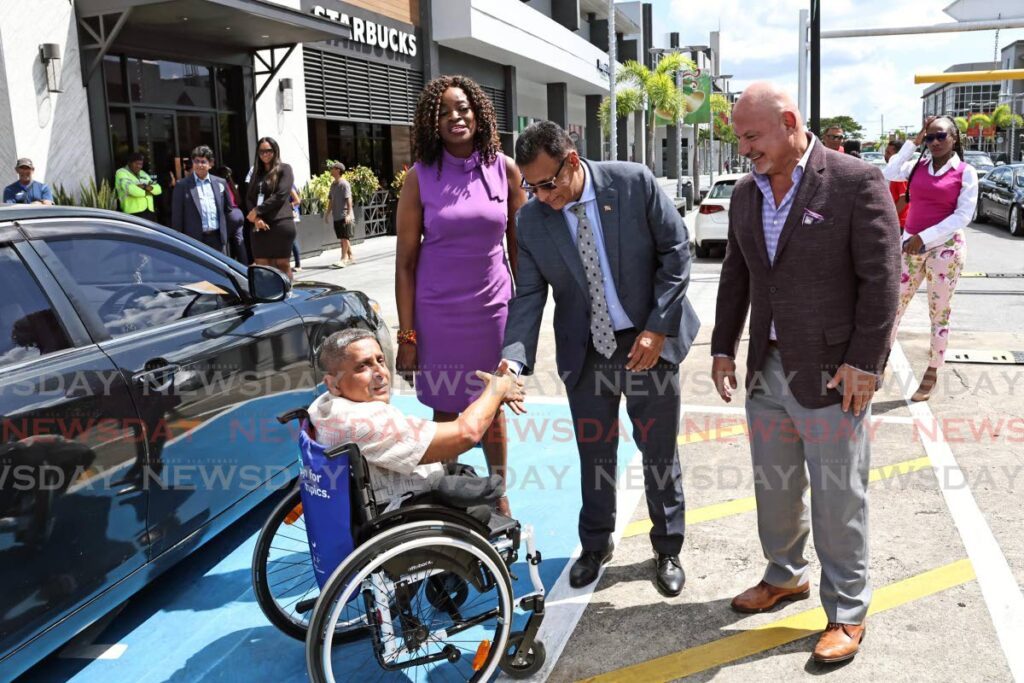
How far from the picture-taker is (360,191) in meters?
20.0

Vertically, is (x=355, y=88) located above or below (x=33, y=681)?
above

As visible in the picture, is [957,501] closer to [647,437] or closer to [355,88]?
[647,437]

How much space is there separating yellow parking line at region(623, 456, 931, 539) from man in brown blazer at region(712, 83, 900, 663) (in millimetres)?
956

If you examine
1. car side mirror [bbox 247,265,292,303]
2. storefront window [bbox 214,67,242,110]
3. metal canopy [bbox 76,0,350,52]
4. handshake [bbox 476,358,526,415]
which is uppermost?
metal canopy [bbox 76,0,350,52]

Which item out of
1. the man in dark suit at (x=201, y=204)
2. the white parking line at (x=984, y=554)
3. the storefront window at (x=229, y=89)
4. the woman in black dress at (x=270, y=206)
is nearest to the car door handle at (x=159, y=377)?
the white parking line at (x=984, y=554)

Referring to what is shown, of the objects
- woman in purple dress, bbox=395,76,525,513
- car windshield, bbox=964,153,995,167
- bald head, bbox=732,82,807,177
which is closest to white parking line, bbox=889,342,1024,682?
bald head, bbox=732,82,807,177

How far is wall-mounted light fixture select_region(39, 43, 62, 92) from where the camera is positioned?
12539mm

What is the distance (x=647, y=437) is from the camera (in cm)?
352

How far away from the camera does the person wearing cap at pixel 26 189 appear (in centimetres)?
1136

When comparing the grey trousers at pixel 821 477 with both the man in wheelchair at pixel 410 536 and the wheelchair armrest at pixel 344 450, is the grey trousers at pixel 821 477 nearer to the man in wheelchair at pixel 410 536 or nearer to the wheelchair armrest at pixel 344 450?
the man in wheelchair at pixel 410 536

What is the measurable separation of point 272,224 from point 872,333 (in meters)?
7.97

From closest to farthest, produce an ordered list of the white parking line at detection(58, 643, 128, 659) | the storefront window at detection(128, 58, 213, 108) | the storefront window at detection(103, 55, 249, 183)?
the white parking line at detection(58, 643, 128, 659), the storefront window at detection(103, 55, 249, 183), the storefront window at detection(128, 58, 213, 108)

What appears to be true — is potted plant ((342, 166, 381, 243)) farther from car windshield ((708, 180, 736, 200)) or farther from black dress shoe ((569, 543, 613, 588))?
black dress shoe ((569, 543, 613, 588))

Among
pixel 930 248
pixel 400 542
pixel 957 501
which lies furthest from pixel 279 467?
pixel 930 248
